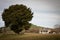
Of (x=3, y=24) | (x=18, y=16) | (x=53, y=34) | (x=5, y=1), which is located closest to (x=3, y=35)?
(x=3, y=24)

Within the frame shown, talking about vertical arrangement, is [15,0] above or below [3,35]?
above

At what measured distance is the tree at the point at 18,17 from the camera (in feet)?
9.91

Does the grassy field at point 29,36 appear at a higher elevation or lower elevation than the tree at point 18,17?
lower

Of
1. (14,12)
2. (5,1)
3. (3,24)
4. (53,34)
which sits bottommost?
(53,34)

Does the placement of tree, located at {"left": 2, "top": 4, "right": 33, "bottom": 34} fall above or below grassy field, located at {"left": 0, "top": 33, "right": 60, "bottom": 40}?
above

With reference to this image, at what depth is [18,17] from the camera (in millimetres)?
3053

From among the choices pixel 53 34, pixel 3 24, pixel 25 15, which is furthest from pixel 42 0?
pixel 3 24

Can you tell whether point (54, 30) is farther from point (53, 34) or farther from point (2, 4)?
point (2, 4)

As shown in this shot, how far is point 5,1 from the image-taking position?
3062 millimetres

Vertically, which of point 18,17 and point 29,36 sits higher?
point 18,17

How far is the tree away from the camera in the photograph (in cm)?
302

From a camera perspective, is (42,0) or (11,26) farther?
(42,0)

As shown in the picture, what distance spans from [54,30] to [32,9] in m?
0.60

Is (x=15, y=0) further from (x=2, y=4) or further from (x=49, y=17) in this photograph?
(x=49, y=17)
